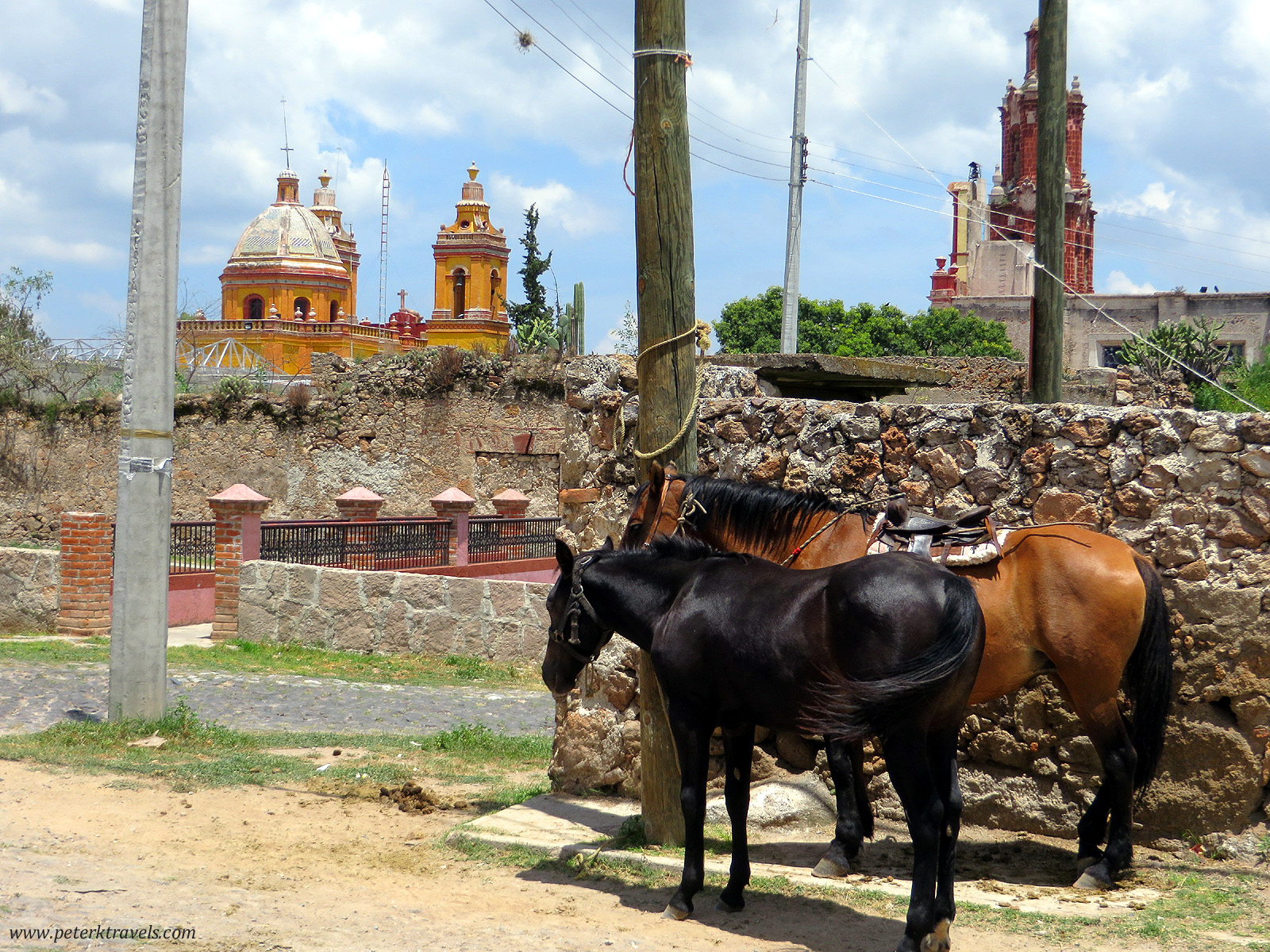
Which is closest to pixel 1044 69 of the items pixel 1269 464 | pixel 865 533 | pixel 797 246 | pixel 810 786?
pixel 1269 464

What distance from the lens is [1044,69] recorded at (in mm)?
8180

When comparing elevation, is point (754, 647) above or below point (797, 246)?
below

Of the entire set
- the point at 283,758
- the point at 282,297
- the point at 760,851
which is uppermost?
the point at 282,297

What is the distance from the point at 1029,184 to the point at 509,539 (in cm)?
3702

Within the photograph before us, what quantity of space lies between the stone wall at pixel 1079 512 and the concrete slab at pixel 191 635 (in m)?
8.25

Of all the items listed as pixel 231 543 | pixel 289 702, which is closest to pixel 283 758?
pixel 289 702

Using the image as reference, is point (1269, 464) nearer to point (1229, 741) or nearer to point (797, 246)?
point (1229, 741)

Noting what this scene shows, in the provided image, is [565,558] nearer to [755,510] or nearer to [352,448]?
[755,510]

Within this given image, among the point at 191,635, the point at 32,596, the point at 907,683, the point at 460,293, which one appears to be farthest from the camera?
the point at 460,293

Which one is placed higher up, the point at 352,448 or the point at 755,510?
the point at 352,448

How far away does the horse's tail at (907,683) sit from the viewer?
3.81 m

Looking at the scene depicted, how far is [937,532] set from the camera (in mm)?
4793

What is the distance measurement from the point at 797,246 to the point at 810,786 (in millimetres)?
14561

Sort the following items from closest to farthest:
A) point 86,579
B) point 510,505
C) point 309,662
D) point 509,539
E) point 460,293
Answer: point 309,662
point 86,579
point 509,539
point 510,505
point 460,293
